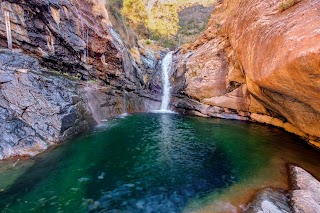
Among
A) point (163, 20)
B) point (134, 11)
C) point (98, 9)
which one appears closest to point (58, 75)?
point (98, 9)

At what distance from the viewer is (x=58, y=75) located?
13.1m

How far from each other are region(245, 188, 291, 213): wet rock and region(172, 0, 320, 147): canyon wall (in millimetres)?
4084

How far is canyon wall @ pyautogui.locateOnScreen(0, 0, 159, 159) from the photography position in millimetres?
9532

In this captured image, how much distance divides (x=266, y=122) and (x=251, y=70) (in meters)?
5.91

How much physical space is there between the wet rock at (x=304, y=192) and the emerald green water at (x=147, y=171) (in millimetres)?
436

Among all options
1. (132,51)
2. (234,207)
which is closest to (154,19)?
(132,51)

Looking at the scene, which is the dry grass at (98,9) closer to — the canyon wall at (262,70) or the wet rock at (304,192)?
the canyon wall at (262,70)

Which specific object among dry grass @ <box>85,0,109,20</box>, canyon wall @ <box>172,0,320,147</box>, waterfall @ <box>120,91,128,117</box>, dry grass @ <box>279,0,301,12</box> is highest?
dry grass @ <box>85,0,109,20</box>

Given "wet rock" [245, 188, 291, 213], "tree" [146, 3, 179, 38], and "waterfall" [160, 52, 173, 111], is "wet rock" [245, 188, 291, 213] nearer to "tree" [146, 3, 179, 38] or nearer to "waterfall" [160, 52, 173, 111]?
"waterfall" [160, 52, 173, 111]

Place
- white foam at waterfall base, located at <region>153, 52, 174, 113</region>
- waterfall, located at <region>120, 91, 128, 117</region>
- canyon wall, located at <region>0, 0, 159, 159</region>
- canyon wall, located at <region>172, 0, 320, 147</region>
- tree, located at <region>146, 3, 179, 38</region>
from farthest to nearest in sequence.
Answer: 1. tree, located at <region>146, 3, 179, 38</region>
2. white foam at waterfall base, located at <region>153, 52, 174, 113</region>
3. waterfall, located at <region>120, 91, 128, 117</region>
4. canyon wall, located at <region>0, 0, 159, 159</region>
5. canyon wall, located at <region>172, 0, 320, 147</region>

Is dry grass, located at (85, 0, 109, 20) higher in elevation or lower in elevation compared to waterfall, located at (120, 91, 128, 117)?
higher

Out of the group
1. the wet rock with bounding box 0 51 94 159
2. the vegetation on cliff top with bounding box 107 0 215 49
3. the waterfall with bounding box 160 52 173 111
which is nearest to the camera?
the wet rock with bounding box 0 51 94 159

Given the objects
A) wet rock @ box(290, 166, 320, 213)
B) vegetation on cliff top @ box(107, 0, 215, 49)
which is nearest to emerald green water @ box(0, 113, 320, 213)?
wet rock @ box(290, 166, 320, 213)

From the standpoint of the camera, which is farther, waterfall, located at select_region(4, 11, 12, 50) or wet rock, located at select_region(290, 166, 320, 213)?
waterfall, located at select_region(4, 11, 12, 50)
